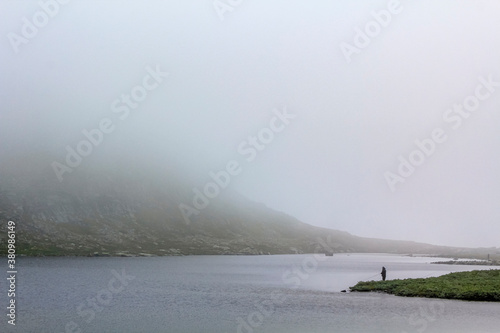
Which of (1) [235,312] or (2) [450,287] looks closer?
(1) [235,312]

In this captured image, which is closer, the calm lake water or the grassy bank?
the calm lake water

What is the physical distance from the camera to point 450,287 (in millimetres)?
81688

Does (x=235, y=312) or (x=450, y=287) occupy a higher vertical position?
(x=450, y=287)

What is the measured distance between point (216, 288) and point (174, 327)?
153 feet

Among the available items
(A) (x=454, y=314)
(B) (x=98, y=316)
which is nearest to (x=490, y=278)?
(A) (x=454, y=314)

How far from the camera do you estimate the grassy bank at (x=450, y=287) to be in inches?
2950

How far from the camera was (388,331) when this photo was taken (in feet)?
157

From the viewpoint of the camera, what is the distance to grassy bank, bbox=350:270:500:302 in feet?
246

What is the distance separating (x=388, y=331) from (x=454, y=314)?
619 inches

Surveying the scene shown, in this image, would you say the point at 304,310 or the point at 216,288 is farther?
the point at 216,288

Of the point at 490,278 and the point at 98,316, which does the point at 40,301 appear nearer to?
the point at 98,316

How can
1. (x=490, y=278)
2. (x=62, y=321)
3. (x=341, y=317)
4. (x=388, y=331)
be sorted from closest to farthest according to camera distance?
(x=388, y=331)
(x=62, y=321)
(x=341, y=317)
(x=490, y=278)

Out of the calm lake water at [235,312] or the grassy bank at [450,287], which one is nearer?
the calm lake water at [235,312]

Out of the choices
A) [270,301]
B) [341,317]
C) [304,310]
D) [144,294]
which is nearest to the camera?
[341,317]
